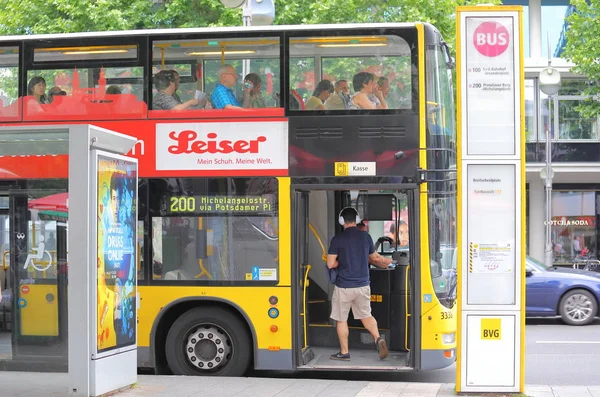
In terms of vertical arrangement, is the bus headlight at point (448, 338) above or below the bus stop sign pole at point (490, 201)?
below

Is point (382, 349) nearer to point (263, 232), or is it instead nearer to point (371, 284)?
point (371, 284)

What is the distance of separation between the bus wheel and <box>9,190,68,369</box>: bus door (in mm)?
1559

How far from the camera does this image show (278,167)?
10.5 metres

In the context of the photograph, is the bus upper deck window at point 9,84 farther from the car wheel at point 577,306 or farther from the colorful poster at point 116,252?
the car wheel at point 577,306

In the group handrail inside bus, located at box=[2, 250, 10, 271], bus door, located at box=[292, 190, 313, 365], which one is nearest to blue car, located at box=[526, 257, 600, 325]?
bus door, located at box=[292, 190, 313, 365]

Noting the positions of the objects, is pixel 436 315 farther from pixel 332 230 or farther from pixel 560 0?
pixel 560 0

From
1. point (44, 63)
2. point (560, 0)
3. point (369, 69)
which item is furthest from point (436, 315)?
point (560, 0)

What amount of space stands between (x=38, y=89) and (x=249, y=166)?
8.94 ft

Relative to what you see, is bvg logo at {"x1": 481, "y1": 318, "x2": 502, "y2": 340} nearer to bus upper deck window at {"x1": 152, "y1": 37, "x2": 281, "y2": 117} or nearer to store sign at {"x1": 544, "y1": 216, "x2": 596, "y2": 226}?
bus upper deck window at {"x1": 152, "y1": 37, "x2": 281, "y2": 117}

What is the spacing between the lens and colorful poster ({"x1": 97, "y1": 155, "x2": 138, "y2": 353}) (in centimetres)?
879

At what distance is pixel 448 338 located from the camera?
10281mm

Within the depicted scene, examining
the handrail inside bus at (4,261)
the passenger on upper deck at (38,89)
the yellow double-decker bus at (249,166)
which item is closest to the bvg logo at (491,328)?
the yellow double-decker bus at (249,166)

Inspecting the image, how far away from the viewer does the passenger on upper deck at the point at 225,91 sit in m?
10.5

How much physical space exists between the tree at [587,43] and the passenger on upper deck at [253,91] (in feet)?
47.5
